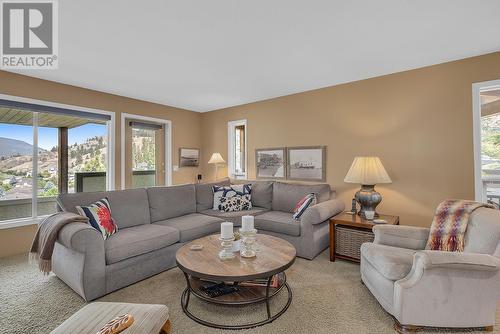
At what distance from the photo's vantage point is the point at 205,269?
1.84 meters

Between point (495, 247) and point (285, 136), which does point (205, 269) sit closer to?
point (495, 247)

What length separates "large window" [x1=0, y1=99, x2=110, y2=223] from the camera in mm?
3379

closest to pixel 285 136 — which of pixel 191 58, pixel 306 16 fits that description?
pixel 191 58

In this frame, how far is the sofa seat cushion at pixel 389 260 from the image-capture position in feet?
5.90

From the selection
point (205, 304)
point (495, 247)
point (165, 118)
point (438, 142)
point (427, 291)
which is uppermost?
point (165, 118)

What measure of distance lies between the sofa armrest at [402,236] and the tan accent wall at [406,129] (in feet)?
3.53

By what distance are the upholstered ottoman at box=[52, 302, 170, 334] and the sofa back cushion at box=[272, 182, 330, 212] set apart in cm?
259

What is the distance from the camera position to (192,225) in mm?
3082

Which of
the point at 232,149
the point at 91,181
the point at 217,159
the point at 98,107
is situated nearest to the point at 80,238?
the point at 91,181

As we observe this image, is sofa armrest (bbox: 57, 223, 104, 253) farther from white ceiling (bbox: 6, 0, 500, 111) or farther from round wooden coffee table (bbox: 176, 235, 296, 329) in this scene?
white ceiling (bbox: 6, 0, 500, 111)

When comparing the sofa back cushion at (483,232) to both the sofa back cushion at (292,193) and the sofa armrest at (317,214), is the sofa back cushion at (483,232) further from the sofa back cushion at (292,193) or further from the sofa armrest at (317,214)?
the sofa back cushion at (292,193)

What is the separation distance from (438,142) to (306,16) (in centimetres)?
236

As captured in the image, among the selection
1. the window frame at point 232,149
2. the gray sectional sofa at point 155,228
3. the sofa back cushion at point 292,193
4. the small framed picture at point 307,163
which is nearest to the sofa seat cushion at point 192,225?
the gray sectional sofa at point 155,228

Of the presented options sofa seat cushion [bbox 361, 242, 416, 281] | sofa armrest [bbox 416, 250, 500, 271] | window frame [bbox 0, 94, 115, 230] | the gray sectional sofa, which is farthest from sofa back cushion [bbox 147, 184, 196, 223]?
sofa armrest [bbox 416, 250, 500, 271]
